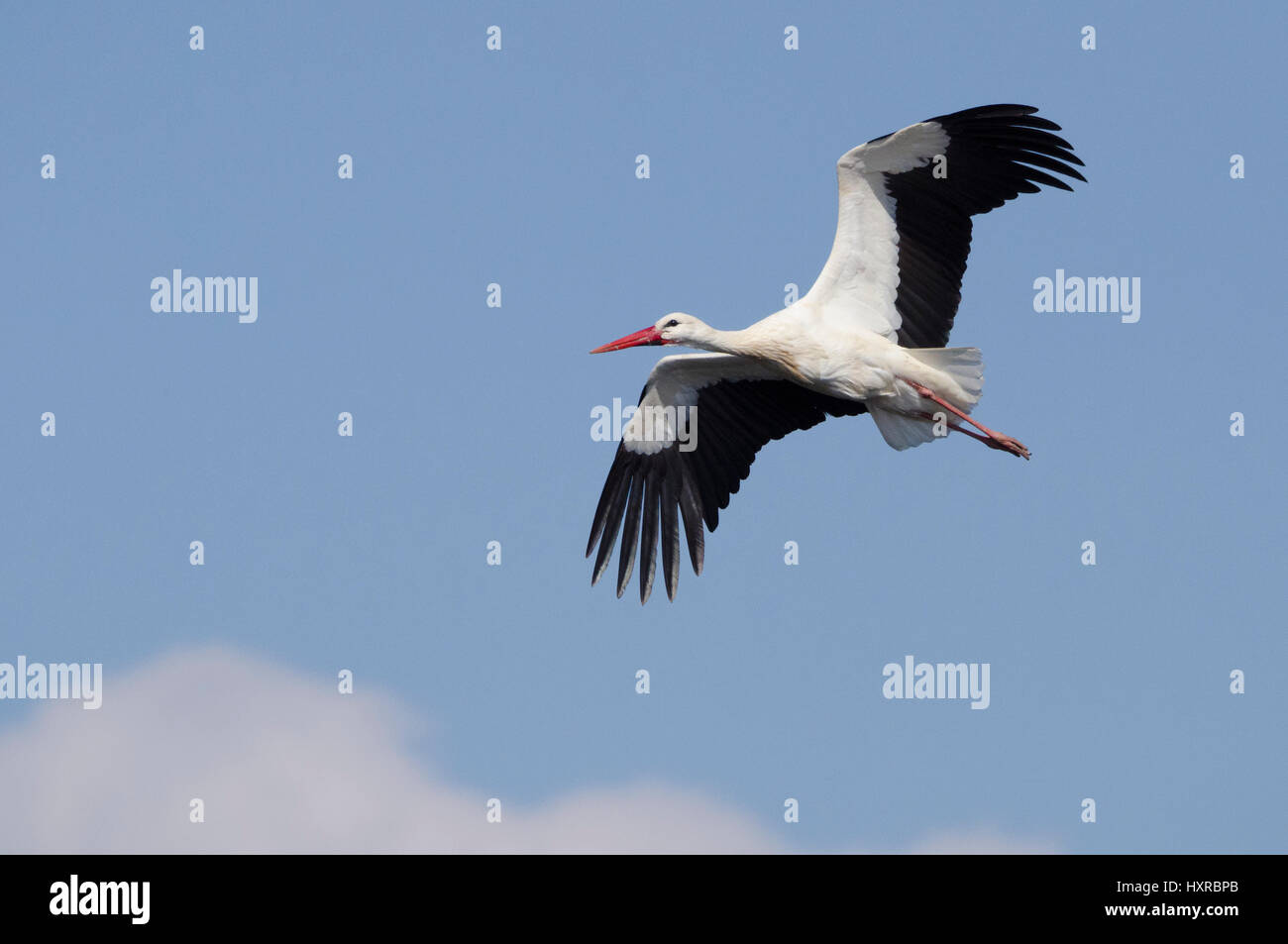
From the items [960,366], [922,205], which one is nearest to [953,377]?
[960,366]

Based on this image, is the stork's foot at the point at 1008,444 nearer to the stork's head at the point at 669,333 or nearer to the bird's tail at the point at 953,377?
the bird's tail at the point at 953,377

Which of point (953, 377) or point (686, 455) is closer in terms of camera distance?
point (953, 377)

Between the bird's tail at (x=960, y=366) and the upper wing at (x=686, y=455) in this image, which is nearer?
the bird's tail at (x=960, y=366)

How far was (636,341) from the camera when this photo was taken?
15.6 metres

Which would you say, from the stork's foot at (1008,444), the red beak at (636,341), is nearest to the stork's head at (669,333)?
the red beak at (636,341)

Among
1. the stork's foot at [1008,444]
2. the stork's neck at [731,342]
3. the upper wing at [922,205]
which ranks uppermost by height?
the upper wing at [922,205]

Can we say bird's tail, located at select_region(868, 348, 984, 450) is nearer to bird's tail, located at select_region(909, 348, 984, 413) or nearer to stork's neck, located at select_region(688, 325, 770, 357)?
bird's tail, located at select_region(909, 348, 984, 413)

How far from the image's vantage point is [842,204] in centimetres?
1481

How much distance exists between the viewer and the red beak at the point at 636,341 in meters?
15.5

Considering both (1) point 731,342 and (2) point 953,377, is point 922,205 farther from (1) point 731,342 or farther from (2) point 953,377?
(1) point 731,342

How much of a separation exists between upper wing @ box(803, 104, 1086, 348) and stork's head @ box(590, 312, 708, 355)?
103cm

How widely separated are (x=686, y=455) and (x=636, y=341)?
54.7 inches
